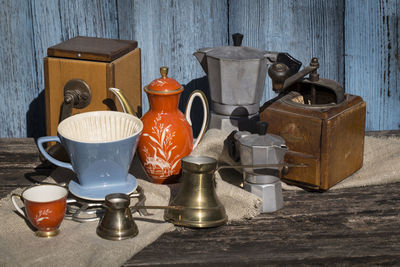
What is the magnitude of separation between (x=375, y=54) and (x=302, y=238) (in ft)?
2.63

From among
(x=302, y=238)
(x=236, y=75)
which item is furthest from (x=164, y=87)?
(x=302, y=238)

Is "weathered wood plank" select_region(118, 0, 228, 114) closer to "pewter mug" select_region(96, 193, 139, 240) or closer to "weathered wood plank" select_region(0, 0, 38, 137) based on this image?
"weathered wood plank" select_region(0, 0, 38, 137)

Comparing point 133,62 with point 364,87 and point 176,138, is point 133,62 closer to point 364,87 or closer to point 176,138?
point 176,138

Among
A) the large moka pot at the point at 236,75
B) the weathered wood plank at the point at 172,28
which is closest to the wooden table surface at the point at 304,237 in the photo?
the large moka pot at the point at 236,75

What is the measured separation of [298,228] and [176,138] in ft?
1.08

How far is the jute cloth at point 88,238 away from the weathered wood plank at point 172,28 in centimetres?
49

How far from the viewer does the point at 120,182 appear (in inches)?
49.6

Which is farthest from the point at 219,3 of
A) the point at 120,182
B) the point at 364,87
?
the point at 120,182

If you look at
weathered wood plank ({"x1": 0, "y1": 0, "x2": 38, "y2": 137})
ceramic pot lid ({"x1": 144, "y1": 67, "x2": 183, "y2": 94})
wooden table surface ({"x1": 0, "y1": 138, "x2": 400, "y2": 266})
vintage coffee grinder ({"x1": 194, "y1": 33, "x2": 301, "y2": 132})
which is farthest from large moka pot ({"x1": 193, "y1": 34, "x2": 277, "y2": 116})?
weathered wood plank ({"x1": 0, "y1": 0, "x2": 38, "y2": 137})

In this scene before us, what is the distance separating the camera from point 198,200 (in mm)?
1171

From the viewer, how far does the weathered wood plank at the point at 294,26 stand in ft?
5.50

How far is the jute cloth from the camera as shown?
104cm

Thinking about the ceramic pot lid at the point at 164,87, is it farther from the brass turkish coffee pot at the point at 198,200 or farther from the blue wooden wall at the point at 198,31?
the blue wooden wall at the point at 198,31

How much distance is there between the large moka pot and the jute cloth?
9.5 inches
